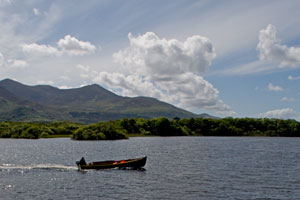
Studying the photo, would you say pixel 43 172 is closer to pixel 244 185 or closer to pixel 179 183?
pixel 179 183

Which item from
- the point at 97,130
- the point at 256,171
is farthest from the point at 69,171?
the point at 97,130

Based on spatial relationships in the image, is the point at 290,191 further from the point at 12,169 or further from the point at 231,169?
the point at 12,169

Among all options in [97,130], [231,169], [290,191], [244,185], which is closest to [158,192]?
[244,185]

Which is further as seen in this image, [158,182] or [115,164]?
[115,164]

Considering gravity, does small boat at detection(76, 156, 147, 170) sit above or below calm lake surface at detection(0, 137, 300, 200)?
above

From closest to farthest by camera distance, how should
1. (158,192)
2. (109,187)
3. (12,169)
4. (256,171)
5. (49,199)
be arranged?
1. (49,199)
2. (158,192)
3. (109,187)
4. (256,171)
5. (12,169)

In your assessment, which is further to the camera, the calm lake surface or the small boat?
the small boat

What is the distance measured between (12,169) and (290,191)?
2272 inches

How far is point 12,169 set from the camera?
69.6 metres

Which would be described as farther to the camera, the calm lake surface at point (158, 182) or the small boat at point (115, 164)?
the small boat at point (115, 164)

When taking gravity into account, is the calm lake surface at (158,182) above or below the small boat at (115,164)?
below

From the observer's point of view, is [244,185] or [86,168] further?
[86,168]

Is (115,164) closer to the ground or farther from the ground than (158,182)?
farther from the ground

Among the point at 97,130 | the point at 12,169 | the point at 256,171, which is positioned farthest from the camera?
the point at 97,130
